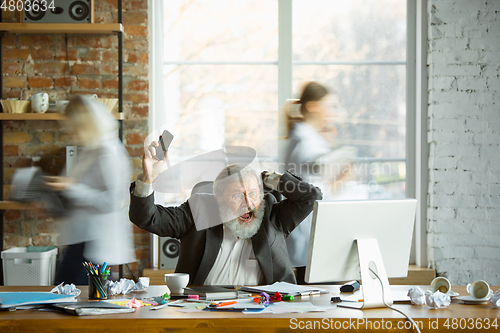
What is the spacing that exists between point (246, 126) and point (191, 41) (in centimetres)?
71

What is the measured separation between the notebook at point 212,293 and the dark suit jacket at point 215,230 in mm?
292

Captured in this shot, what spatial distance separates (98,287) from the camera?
1.40m

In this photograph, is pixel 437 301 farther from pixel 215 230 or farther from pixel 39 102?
pixel 39 102

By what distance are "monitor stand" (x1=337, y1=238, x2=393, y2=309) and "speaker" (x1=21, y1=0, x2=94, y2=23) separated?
88.8 inches

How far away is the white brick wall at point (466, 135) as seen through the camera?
288 centimetres

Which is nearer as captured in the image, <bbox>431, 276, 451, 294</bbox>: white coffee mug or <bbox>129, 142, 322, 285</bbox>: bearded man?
<bbox>431, 276, 451, 294</bbox>: white coffee mug

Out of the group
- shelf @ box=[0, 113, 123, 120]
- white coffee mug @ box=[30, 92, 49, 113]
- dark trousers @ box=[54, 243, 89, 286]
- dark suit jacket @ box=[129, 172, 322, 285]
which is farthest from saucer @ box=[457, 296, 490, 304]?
white coffee mug @ box=[30, 92, 49, 113]

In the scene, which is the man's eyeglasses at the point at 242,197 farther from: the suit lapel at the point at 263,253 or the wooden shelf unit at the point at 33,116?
the wooden shelf unit at the point at 33,116

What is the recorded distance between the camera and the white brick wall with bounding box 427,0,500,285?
288 centimetres

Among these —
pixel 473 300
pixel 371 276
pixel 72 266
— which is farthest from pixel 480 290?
pixel 72 266

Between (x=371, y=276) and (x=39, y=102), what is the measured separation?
88.6 inches

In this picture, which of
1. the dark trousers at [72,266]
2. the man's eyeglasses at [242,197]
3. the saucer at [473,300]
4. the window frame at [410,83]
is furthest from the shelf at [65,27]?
the saucer at [473,300]

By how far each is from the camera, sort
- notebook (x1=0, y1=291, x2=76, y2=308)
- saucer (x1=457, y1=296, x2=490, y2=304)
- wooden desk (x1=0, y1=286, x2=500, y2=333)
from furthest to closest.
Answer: saucer (x1=457, y1=296, x2=490, y2=304), notebook (x1=0, y1=291, x2=76, y2=308), wooden desk (x1=0, y1=286, x2=500, y2=333)

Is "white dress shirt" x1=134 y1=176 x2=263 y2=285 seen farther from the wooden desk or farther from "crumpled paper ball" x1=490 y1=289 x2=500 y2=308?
"crumpled paper ball" x1=490 y1=289 x2=500 y2=308
